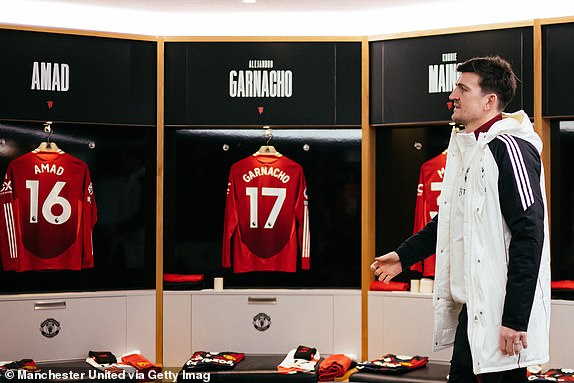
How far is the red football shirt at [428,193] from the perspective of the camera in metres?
5.12

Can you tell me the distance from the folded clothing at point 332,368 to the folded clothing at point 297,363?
6 centimetres

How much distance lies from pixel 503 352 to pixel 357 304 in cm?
306

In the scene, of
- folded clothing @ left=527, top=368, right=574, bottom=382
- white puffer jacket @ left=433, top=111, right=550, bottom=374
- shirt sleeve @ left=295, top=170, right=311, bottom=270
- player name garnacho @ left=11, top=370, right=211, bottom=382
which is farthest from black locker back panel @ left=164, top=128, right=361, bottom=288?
white puffer jacket @ left=433, top=111, right=550, bottom=374

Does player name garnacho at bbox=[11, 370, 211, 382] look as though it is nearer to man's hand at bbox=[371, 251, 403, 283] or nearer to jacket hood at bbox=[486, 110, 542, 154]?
man's hand at bbox=[371, 251, 403, 283]

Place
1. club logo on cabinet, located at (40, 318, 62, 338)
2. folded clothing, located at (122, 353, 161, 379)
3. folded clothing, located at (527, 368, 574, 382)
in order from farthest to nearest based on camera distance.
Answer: club logo on cabinet, located at (40, 318, 62, 338) < folded clothing, located at (122, 353, 161, 379) < folded clothing, located at (527, 368, 574, 382)

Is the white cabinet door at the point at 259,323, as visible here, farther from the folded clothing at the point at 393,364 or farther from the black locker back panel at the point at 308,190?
the folded clothing at the point at 393,364

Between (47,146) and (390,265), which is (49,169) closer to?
(47,146)

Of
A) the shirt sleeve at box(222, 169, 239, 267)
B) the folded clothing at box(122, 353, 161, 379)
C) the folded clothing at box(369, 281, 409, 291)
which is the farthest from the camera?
the shirt sleeve at box(222, 169, 239, 267)

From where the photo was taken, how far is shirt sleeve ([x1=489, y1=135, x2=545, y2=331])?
83.4 inches

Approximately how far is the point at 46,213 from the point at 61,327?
76 centimetres

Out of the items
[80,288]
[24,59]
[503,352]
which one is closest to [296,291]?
[80,288]

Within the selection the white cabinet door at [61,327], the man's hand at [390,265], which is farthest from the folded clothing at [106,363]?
the man's hand at [390,265]

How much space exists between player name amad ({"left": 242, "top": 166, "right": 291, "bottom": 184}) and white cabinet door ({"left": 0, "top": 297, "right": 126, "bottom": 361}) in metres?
1.17

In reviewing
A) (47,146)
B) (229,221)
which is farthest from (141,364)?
(47,146)
